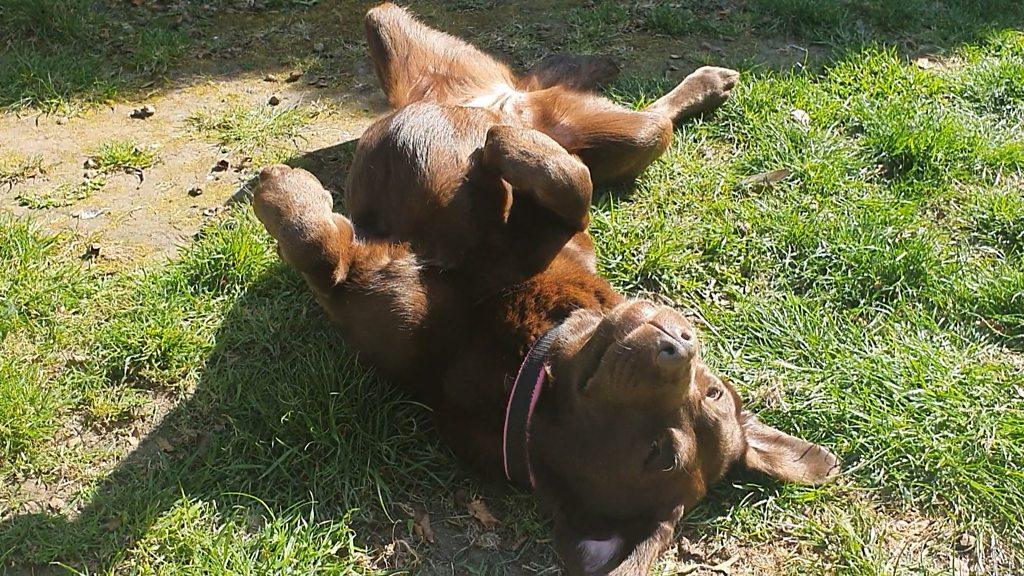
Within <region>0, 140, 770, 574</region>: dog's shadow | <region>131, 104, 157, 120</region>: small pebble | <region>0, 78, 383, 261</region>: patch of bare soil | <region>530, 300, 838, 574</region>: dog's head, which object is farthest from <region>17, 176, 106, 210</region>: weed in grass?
<region>530, 300, 838, 574</region>: dog's head

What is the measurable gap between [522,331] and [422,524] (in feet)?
2.73

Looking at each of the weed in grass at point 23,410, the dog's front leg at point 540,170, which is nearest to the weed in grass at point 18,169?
the weed in grass at point 23,410

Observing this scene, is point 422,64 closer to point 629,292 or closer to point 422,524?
point 629,292

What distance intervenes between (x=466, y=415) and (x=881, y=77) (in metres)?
3.76

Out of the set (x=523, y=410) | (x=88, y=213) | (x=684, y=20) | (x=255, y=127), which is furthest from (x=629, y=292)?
(x=88, y=213)

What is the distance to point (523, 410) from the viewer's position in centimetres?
319

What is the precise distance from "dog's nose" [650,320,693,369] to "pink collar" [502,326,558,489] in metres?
0.51

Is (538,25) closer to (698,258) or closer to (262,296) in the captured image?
(698,258)

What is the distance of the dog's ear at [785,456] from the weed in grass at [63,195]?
3.41 metres

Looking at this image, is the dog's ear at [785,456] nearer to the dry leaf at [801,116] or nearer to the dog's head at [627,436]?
the dog's head at [627,436]

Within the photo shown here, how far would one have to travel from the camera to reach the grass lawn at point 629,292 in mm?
3389

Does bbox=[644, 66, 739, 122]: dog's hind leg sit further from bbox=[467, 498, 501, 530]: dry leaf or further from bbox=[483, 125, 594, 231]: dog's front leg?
bbox=[467, 498, 501, 530]: dry leaf

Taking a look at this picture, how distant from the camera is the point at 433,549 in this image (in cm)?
Answer: 338

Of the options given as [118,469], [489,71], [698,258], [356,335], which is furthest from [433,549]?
[489,71]
